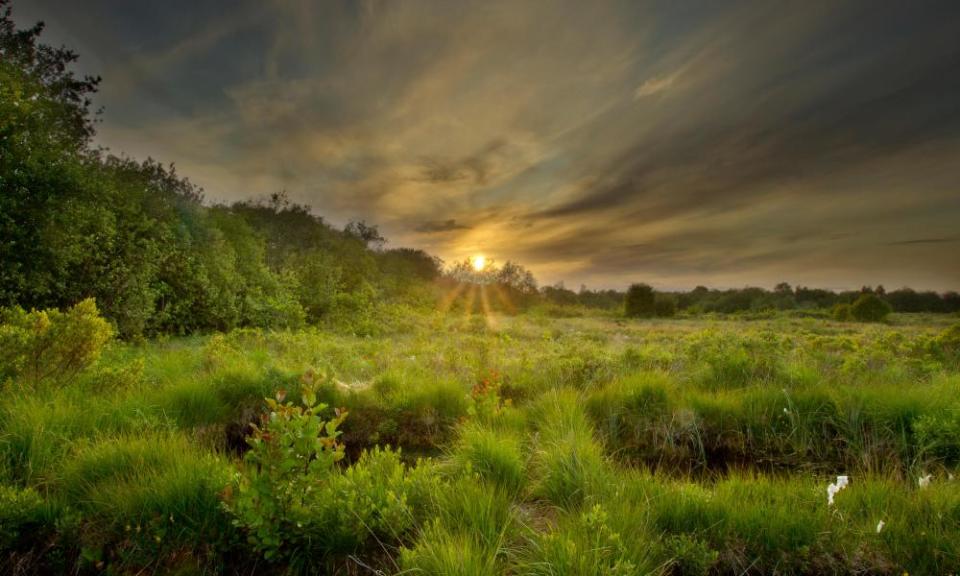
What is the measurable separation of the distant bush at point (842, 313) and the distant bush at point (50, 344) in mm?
30871

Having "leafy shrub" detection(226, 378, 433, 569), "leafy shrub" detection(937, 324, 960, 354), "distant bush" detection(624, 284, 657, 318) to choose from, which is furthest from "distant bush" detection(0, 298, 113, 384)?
"distant bush" detection(624, 284, 657, 318)

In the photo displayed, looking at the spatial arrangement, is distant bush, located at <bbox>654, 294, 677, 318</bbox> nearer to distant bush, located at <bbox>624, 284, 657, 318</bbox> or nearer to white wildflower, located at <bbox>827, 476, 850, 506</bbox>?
distant bush, located at <bbox>624, 284, 657, 318</bbox>

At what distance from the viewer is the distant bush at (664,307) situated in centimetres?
3366

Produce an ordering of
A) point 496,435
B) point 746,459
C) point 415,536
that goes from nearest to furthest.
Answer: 1. point 415,536
2. point 496,435
3. point 746,459

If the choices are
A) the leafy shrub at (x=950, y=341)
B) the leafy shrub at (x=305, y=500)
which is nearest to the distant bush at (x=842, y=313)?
the leafy shrub at (x=950, y=341)

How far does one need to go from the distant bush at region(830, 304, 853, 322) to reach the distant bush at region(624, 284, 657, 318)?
10.9 m

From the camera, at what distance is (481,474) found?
13.3ft

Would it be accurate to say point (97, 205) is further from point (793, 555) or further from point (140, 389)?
point (793, 555)

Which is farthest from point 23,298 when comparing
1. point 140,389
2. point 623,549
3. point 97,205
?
point 623,549

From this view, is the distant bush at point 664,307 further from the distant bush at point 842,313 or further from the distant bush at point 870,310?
the distant bush at point 870,310

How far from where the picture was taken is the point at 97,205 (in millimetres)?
9594

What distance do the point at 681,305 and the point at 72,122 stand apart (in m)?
43.0

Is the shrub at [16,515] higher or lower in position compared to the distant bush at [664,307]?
lower

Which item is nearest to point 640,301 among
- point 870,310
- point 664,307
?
point 664,307
